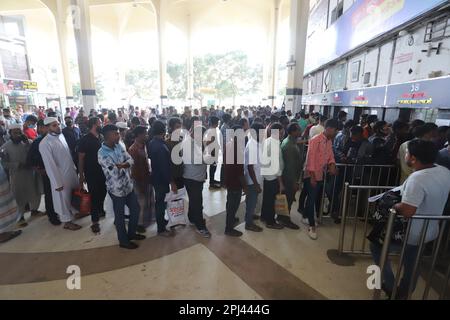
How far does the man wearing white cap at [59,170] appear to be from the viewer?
349 centimetres

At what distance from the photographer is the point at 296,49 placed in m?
11.6

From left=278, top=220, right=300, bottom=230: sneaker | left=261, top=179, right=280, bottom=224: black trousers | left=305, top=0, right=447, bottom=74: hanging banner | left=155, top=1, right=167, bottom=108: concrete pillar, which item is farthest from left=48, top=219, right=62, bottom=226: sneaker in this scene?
left=155, top=1, right=167, bottom=108: concrete pillar

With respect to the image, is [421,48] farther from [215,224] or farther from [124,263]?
[124,263]

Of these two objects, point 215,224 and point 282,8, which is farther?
point 282,8

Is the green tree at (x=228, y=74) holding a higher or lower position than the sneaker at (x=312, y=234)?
higher

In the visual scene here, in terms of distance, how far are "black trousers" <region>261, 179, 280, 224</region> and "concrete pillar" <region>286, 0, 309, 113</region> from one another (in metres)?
9.08

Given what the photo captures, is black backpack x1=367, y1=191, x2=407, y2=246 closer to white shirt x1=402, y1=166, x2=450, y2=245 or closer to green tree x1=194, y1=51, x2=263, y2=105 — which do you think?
white shirt x1=402, y1=166, x2=450, y2=245

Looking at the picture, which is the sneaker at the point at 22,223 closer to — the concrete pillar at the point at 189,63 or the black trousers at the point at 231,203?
the black trousers at the point at 231,203

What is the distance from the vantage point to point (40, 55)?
2972cm

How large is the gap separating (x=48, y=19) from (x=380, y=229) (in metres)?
30.3

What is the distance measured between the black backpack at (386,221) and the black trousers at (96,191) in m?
3.51

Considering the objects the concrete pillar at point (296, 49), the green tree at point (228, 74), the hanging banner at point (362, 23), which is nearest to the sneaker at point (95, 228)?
the hanging banner at point (362, 23)

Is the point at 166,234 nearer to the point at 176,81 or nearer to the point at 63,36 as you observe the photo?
the point at 63,36

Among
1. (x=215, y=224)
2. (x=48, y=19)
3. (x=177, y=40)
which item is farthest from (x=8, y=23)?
(x=215, y=224)
